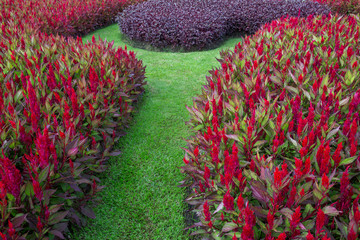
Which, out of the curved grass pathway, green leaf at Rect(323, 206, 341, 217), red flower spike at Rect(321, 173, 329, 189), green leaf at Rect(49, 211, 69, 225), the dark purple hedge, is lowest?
the curved grass pathway

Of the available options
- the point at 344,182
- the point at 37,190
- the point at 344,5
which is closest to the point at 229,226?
the point at 344,182

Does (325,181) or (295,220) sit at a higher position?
(325,181)

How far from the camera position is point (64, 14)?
25.7 ft

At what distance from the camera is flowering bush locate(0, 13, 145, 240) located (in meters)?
1.73

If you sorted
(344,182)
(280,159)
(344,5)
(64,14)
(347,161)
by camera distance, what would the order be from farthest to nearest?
(344,5) → (64,14) → (280,159) → (347,161) → (344,182)

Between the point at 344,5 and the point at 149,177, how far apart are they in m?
9.48

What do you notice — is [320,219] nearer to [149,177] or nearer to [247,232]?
[247,232]

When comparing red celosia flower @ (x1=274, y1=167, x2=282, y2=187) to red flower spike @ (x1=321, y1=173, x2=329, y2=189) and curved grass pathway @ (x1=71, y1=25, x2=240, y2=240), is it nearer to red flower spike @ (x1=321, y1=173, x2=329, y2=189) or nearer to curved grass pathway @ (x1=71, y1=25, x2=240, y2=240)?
red flower spike @ (x1=321, y1=173, x2=329, y2=189)

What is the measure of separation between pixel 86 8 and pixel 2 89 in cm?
681

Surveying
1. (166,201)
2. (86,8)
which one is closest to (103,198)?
(166,201)

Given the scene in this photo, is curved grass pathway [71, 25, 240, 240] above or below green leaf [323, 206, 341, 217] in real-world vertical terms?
below

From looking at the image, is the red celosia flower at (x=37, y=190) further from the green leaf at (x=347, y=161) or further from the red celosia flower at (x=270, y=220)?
the green leaf at (x=347, y=161)

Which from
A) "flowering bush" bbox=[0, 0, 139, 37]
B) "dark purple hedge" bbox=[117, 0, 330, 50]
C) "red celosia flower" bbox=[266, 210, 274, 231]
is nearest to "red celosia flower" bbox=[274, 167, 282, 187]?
"red celosia flower" bbox=[266, 210, 274, 231]

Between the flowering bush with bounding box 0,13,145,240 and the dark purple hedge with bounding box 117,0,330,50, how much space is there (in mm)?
3416
